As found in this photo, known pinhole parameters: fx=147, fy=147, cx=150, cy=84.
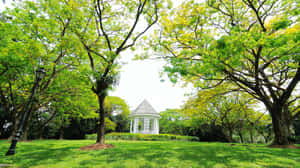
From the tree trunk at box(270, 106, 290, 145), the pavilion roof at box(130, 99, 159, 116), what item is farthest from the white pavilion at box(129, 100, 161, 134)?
the tree trunk at box(270, 106, 290, 145)

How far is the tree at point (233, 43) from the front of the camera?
6409 mm

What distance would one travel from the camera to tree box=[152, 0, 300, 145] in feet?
21.0

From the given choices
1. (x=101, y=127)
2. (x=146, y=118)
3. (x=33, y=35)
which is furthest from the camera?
(x=146, y=118)

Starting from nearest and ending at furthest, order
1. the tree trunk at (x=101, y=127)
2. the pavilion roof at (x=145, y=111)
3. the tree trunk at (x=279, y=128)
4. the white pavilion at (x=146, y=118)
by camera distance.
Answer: the tree trunk at (x=101, y=127)
the tree trunk at (x=279, y=128)
the white pavilion at (x=146, y=118)
the pavilion roof at (x=145, y=111)

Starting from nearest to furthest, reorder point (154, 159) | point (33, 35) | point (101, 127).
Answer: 1. point (154, 159)
2. point (101, 127)
3. point (33, 35)

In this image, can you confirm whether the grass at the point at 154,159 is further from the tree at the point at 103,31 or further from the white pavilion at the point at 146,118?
the white pavilion at the point at 146,118

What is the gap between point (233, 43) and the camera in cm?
629

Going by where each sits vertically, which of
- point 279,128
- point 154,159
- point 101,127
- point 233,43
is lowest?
point 154,159

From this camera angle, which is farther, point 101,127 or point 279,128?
point 279,128

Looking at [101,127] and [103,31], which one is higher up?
[103,31]

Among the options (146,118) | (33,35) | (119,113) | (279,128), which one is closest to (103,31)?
(33,35)

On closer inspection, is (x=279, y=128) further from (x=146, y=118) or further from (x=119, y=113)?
(x=119, y=113)

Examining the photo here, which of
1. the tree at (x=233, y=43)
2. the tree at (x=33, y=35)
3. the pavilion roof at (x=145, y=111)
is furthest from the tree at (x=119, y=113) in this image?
the tree at (x=233, y=43)

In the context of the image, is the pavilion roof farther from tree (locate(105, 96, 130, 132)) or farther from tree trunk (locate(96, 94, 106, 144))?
tree trunk (locate(96, 94, 106, 144))
